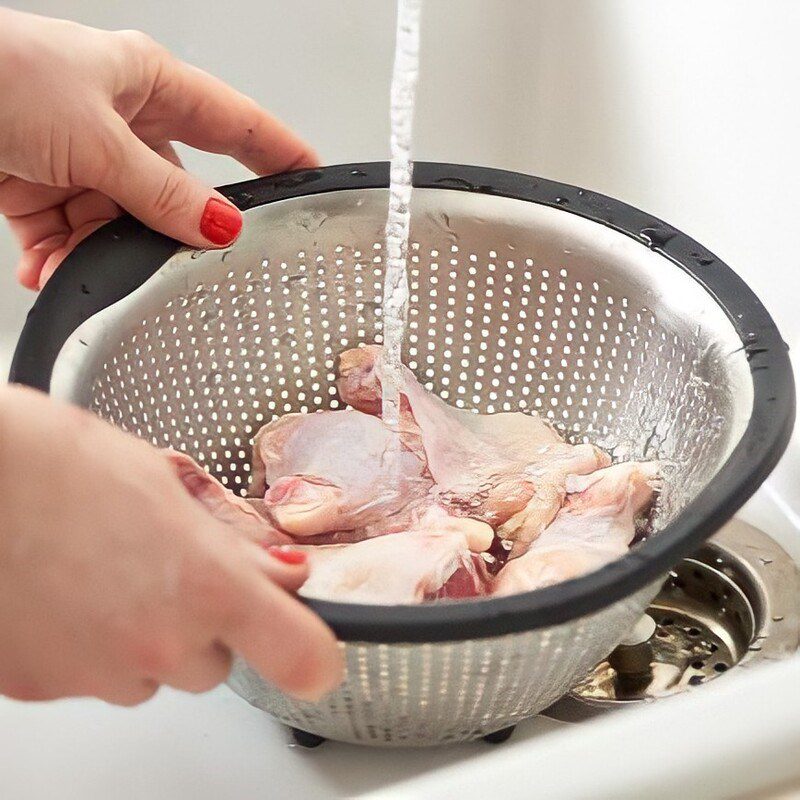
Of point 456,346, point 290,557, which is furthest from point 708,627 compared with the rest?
point 290,557

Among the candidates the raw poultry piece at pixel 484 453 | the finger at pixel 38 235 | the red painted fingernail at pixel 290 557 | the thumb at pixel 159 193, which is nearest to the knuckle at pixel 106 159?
the thumb at pixel 159 193

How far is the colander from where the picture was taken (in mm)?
552

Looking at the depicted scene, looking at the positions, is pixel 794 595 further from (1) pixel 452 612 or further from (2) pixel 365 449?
(1) pixel 452 612

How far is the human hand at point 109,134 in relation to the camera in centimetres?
71

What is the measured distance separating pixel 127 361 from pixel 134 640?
0.34 metres

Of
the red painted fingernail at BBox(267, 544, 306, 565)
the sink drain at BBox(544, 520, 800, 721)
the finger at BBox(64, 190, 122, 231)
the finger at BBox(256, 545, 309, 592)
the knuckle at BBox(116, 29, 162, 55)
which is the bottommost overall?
the sink drain at BBox(544, 520, 800, 721)

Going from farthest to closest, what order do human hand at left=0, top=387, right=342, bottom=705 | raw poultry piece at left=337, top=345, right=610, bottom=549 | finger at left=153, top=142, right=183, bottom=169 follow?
finger at left=153, top=142, right=183, bottom=169 → raw poultry piece at left=337, top=345, right=610, bottom=549 → human hand at left=0, top=387, right=342, bottom=705

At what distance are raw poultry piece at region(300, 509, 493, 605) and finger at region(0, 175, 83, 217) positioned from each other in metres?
0.33

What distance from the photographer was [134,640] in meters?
0.43

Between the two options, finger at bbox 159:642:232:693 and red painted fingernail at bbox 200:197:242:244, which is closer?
finger at bbox 159:642:232:693

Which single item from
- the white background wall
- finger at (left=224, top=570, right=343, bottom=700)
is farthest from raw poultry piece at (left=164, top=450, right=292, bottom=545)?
the white background wall

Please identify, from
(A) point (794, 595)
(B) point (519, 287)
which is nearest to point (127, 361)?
(B) point (519, 287)

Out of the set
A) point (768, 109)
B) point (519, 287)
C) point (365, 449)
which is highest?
point (768, 109)

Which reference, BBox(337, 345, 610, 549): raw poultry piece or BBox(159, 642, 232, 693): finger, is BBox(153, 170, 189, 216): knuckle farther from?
BBox(159, 642, 232, 693): finger
